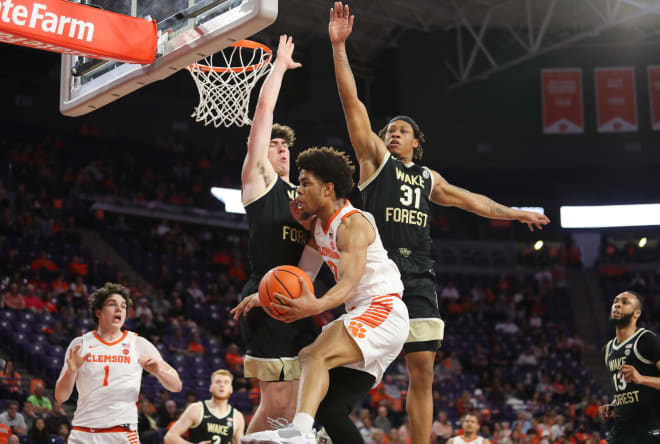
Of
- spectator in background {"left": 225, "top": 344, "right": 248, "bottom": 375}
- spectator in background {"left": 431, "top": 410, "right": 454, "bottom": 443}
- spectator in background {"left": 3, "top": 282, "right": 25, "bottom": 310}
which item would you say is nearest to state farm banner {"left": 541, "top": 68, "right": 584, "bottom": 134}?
spectator in background {"left": 431, "top": 410, "right": 454, "bottom": 443}

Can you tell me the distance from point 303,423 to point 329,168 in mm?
1453

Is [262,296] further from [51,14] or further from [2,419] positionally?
[2,419]

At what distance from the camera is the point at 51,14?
5.08 m

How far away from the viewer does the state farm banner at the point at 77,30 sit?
16.1ft

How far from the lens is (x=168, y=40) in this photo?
17.6ft

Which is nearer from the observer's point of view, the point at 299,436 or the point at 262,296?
the point at 299,436

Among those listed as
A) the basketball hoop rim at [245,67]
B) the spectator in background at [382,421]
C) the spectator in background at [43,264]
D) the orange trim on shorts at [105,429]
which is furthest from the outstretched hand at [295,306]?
the spectator in background at [43,264]

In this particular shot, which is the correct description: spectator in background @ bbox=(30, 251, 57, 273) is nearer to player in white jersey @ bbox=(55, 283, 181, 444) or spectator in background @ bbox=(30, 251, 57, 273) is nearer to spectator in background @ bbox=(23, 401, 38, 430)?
spectator in background @ bbox=(23, 401, 38, 430)

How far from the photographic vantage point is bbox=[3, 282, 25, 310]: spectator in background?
46.8 ft

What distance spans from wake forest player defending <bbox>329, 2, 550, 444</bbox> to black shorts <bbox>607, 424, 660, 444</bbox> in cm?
222

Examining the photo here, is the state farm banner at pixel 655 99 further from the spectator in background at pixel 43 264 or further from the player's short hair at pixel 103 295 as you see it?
the player's short hair at pixel 103 295

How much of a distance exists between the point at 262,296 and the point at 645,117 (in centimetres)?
2445

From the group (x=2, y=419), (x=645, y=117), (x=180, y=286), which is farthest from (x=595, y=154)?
(x=2, y=419)

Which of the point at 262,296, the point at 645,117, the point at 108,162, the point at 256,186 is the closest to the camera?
the point at 262,296
